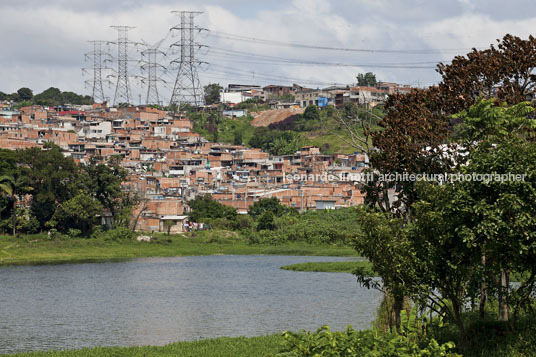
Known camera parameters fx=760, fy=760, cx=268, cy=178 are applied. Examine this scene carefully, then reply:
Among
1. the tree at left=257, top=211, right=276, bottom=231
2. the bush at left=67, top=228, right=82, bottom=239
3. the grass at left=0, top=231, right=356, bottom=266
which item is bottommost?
the grass at left=0, top=231, right=356, bottom=266

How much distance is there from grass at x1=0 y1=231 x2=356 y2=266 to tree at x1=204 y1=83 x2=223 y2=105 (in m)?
72.5

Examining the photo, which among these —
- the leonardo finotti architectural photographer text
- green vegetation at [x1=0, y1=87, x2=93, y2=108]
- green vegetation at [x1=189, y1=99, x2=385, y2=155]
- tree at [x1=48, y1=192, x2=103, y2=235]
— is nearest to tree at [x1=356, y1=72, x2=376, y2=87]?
green vegetation at [x1=189, y1=99, x2=385, y2=155]

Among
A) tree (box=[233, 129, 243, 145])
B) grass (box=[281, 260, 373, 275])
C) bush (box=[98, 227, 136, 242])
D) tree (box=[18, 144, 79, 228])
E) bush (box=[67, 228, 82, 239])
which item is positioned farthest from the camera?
tree (box=[233, 129, 243, 145])

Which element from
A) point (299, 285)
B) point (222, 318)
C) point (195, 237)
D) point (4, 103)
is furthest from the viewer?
point (4, 103)

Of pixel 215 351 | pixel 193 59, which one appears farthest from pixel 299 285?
pixel 193 59

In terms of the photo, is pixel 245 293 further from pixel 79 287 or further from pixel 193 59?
pixel 193 59

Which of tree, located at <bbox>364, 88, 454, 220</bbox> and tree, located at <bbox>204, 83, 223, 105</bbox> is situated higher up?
tree, located at <bbox>204, 83, 223, 105</bbox>

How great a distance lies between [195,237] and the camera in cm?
5347

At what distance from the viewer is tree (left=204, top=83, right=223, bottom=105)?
12469 centimetres

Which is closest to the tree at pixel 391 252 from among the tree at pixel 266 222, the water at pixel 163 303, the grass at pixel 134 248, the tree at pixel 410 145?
the tree at pixel 410 145

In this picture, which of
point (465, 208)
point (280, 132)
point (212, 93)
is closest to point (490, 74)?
point (465, 208)

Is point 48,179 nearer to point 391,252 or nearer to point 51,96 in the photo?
point 391,252

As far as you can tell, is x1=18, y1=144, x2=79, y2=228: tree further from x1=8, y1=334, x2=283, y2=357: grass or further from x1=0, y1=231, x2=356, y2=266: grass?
x1=8, y1=334, x2=283, y2=357: grass

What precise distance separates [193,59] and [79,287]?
57.9m
